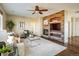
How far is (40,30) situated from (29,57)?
950 mm

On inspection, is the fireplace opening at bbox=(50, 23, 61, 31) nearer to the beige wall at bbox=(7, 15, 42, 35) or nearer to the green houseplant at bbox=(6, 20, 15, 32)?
the beige wall at bbox=(7, 15, 42, 35)

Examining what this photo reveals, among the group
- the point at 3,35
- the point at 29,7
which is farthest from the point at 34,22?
the point at 3,35

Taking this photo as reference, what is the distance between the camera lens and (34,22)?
288 centimetres

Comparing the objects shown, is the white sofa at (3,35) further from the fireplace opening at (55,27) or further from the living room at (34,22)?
the fireplace opening at (55,27)

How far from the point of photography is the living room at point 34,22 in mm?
2570

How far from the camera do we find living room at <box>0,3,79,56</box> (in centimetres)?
257

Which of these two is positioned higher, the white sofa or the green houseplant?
the green houseplant

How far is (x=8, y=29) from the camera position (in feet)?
9.31

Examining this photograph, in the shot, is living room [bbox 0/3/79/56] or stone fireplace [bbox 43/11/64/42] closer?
living room [bbox 0/3/79/56]

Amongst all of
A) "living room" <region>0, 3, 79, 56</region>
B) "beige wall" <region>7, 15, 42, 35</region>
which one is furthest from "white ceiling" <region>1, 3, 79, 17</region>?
"beige wall" <region>7, 15, 42, 35</region>

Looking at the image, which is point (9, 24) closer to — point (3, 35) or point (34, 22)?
point (3, 35)

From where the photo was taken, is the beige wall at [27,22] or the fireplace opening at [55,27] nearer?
the beige wall at [27,22]

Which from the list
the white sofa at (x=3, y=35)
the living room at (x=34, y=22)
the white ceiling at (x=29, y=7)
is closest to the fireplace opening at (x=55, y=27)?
the living room at (x=34, y=22)

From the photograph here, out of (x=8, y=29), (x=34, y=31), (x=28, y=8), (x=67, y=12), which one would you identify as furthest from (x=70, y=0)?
(x=8, y=29)
